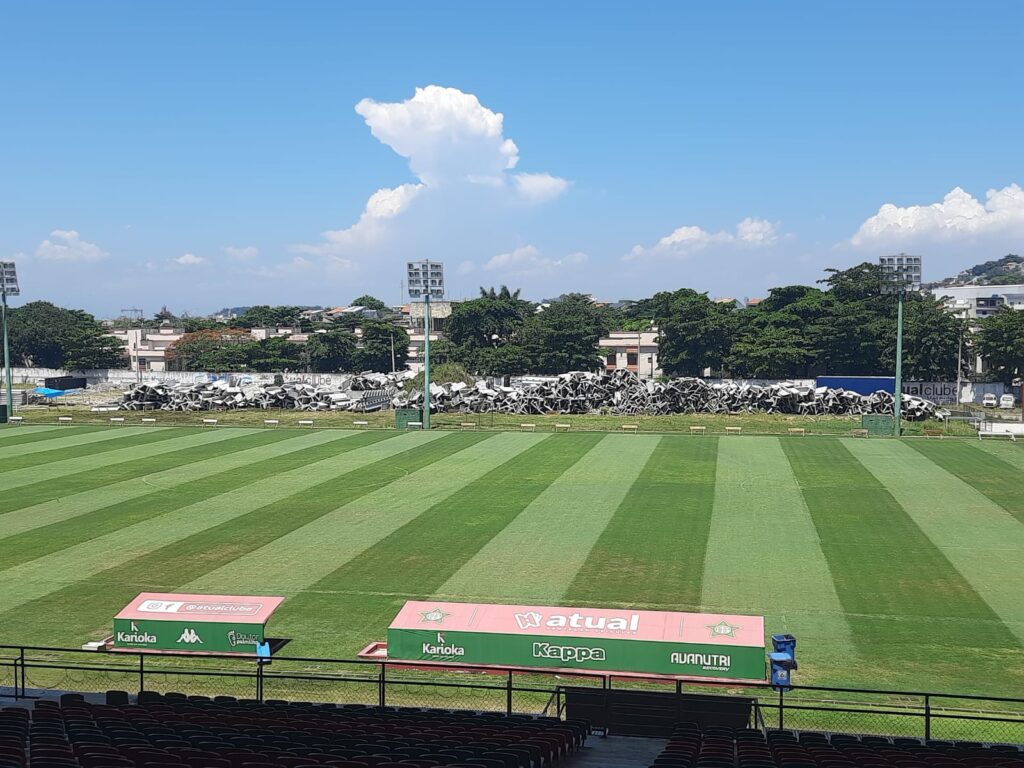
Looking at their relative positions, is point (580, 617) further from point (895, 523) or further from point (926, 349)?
point (926, 349)

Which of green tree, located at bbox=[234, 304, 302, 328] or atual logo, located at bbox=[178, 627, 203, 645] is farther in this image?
green tree, located at bbox=[234, 304, 302, 328]

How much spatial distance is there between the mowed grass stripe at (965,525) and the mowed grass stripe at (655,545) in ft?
25.6

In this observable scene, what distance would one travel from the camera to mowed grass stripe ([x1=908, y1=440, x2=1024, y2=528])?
1582 inches

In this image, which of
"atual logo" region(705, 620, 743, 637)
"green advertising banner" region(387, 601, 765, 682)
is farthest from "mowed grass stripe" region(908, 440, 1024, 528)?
"green advertising banner" region(387, 601, 765, 682)

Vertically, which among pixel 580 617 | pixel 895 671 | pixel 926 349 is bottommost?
pixel 895 671

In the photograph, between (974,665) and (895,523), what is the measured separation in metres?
14.2

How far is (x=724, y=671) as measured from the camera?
1903cm

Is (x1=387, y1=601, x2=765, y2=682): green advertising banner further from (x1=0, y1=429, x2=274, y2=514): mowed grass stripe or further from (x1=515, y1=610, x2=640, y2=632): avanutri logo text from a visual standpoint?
(x1=0, y1=429, x2=274, y2=514): mowed grass stripe

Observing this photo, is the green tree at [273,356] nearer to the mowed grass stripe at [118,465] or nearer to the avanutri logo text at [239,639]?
the mowed grass stripe at [118,465]

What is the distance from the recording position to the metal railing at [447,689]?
19312 millimetres

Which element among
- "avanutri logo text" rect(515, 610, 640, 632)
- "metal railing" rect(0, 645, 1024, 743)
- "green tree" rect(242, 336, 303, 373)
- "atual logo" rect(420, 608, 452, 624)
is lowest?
"metal railing" rect(0, 645, 1024, 743)

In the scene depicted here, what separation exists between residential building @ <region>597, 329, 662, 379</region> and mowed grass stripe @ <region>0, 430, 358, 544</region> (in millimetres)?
72996

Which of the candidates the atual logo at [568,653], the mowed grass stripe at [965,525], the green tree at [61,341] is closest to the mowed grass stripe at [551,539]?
the atual logo at [568,653]

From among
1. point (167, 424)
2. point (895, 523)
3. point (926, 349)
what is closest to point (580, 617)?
point (895, 523)
